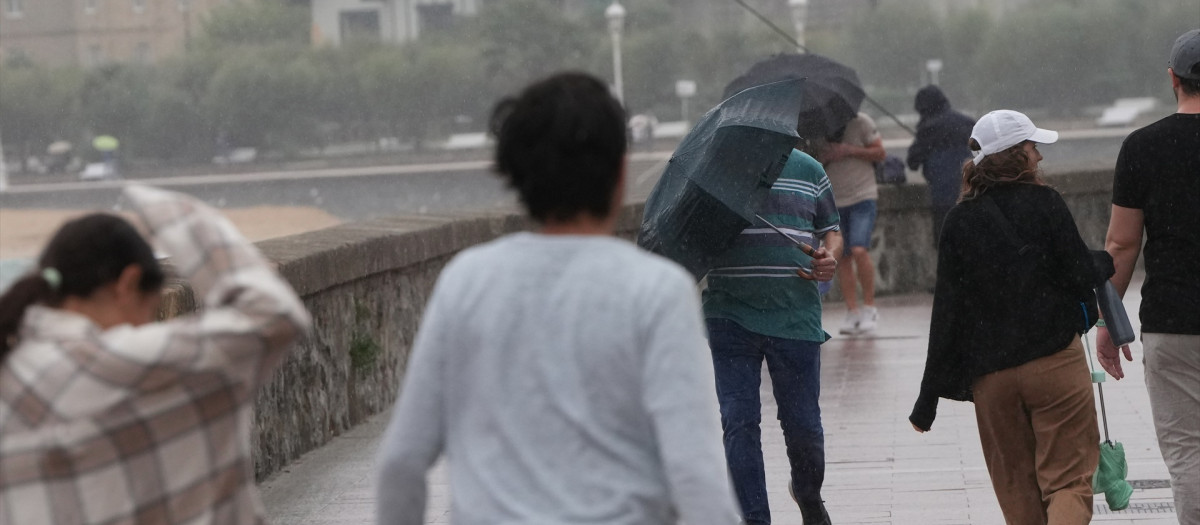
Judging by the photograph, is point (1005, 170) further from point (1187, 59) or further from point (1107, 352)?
point (1107, 352)

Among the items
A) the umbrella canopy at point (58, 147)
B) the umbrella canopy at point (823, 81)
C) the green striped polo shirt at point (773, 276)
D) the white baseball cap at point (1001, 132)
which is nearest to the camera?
the white baseball cap at point (1001, 132)

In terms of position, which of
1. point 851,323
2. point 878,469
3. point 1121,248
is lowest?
point 851,323

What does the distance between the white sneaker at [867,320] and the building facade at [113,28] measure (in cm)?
7042

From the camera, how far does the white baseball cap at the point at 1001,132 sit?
4.62 metres

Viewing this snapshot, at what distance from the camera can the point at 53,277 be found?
2605mm

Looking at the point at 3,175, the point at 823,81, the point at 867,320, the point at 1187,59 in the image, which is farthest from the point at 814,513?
the point at 3,175

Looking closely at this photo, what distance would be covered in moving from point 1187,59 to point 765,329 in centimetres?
158

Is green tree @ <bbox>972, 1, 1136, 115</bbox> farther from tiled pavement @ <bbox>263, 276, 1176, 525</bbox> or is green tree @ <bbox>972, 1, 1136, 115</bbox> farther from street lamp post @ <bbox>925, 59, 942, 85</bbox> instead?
tiled pavement @ <bbox>263, 276, 1176, 525</bbox>

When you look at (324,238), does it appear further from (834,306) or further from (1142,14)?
(1142,14)

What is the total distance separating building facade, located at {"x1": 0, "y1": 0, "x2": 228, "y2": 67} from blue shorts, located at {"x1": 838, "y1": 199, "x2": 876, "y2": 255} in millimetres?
70216

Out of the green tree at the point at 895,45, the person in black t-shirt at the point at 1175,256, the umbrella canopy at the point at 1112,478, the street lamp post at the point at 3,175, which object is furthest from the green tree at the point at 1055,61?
the person in black t-shirt at the point at 1175,256

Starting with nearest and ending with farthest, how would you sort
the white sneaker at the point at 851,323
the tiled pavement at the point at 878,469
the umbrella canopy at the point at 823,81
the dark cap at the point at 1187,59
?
the dark cap at the point at 1187,59, the tiled pavement at the point at 878,469, the umbrella canopy at the point at 823,81, the white sneaker at the point at 851,323

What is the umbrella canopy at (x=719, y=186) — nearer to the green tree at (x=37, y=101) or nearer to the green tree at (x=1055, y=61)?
the green tree at (x=1055, y=61)

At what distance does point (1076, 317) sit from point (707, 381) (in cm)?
247
